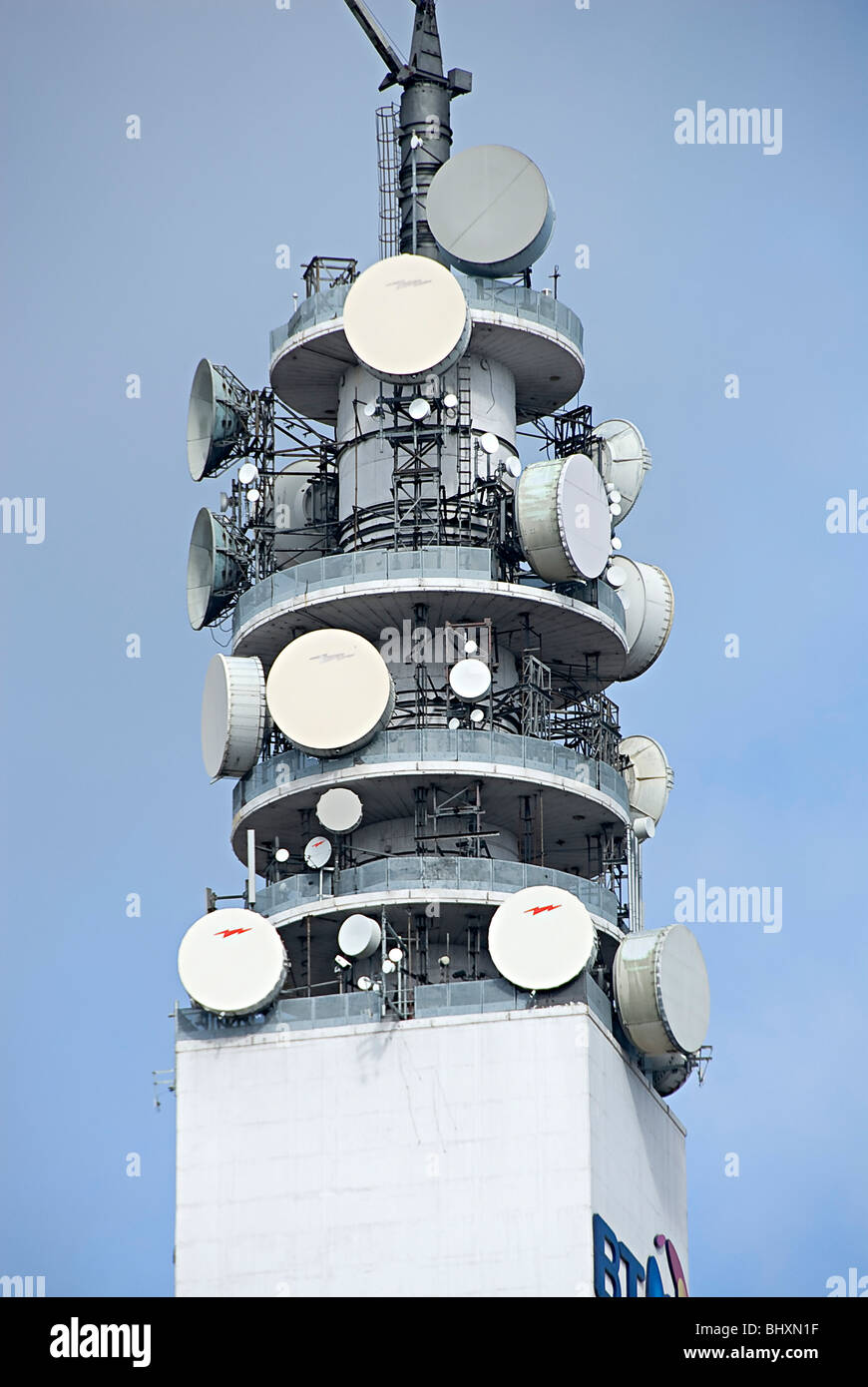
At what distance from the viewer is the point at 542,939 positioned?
93.4m

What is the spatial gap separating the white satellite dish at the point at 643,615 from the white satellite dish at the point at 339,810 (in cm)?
1397

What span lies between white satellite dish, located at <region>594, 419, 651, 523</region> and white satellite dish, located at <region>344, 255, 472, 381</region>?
896 centimetres

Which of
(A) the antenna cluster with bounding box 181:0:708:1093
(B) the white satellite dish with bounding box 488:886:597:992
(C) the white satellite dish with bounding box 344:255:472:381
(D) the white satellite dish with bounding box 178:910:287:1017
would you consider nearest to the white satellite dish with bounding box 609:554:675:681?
(A) the antenna cluster with bounding box 181:0:708:1093

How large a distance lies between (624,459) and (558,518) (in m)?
9.83

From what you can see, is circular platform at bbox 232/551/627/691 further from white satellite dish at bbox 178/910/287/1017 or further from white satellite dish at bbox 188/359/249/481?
white satellite dish at bbox 178/910/287/1017

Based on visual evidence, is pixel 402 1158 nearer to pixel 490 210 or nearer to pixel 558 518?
pixel 558 518

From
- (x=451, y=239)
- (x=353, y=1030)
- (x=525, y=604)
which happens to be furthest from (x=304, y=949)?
(x=451, y=239)

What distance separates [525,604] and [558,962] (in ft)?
45.7

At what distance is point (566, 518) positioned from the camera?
100000 millimetres

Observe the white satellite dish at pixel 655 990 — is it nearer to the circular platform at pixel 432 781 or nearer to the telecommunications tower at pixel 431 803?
the telecommunications tower at pixel 431 803

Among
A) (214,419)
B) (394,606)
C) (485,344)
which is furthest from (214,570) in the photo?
(485,344)

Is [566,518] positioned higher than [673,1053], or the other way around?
[566,518]

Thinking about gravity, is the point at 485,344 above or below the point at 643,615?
above
